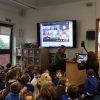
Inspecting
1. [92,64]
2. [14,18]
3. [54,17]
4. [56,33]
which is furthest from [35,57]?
[92,64]

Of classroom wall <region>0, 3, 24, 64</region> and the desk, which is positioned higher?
classroom wall <region>0, 3, 24, 64</region>

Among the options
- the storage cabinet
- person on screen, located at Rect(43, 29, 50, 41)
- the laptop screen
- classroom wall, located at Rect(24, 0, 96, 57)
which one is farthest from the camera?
person on screen, located at Rect(43, 29, 50, 41)

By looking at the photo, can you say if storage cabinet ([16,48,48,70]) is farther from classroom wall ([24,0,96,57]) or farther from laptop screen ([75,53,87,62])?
laptop screen ([75,53,87,62])

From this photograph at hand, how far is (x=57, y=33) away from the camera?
7.28 m

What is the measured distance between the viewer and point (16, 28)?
7.96 m

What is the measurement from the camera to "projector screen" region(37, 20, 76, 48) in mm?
7000

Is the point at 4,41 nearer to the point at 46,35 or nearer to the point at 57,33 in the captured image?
the point at 46,35

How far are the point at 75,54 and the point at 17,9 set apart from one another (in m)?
2.84

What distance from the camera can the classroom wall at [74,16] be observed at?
6809mm

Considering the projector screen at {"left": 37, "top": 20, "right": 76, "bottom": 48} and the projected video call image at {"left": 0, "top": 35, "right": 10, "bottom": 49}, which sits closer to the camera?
the projector screen at {"left": 37, "top": 20, "right": 76, "bottom": 48}

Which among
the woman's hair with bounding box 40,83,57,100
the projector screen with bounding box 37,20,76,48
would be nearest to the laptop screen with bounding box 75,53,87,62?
the projector screen with bounding box 37,20,76,48

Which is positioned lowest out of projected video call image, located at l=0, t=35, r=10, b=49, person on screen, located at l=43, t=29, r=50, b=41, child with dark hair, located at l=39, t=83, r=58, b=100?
child with dark hair, located at l=39, t=83, r=58, b=100

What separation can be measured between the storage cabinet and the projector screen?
376 millimetres

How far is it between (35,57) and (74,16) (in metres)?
1.94
